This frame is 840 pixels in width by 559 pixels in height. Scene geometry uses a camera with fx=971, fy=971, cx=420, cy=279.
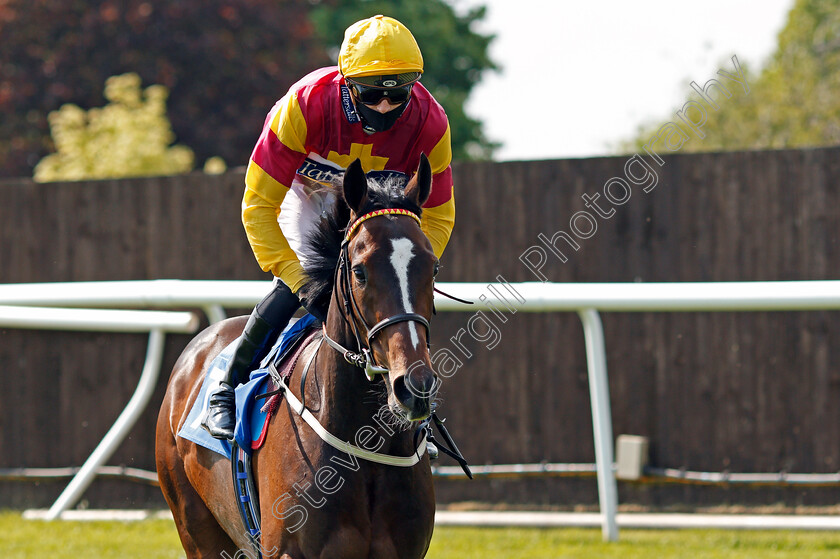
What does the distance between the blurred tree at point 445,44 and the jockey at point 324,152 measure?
983 inches

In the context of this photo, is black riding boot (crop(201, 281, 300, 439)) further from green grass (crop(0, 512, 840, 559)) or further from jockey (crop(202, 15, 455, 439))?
green grass (crop(0, 512, 840, 559))

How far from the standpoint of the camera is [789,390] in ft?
19.4

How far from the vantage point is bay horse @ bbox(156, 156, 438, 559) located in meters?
2.68

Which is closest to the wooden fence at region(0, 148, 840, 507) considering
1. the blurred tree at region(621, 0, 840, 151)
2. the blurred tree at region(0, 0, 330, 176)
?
the blurred tree at region(621, 0, 840, 151)

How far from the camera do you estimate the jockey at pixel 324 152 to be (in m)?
3.17

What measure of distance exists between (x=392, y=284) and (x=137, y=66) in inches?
752

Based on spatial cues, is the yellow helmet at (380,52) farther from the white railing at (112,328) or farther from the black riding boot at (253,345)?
the white railing at (112,328)

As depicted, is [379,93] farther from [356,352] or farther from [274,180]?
[356,352]

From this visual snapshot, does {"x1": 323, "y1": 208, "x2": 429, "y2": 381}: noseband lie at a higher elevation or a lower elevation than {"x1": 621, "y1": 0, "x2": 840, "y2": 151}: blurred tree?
lower

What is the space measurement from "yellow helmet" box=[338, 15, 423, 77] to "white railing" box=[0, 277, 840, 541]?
7.01 ft

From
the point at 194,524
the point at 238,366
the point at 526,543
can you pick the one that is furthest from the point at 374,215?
the point at 526,543

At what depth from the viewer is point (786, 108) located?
1731cm

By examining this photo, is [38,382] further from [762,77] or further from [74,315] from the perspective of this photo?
[762,77]

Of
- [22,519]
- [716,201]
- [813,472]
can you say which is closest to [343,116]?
[716,201]
